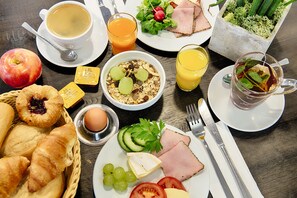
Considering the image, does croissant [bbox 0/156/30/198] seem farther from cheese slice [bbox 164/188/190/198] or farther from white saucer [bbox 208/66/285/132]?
white saucer [bbox 208/66/285/132]

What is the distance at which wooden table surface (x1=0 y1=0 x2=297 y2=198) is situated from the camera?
1.20m

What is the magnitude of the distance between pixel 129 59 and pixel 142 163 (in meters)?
0.40

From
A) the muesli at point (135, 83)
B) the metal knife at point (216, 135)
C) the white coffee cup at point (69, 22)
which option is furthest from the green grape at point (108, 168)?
the white coffee cup at point (69, 22)

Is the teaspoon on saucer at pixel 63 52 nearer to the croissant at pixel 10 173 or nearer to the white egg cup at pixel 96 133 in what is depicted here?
the white egg cup at pixel 96 133

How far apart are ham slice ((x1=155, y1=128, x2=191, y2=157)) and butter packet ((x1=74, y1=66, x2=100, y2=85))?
316 millimetres

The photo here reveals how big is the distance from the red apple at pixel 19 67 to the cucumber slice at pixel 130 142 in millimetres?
394

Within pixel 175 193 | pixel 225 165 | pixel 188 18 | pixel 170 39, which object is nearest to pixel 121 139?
pixel 175 193

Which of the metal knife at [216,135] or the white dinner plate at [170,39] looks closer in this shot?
the metal knife at [216,135]

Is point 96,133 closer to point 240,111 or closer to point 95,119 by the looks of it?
point 95,119

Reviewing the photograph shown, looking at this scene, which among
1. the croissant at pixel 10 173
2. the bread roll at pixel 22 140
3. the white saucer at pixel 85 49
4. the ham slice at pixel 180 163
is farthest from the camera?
the white saucer at pixel 85 49

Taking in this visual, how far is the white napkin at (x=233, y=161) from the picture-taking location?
116 centimetres

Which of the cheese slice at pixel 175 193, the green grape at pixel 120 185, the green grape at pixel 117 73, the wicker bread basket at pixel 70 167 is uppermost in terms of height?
the green grape at pixel 117 73

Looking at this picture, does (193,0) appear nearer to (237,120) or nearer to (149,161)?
(237,120)

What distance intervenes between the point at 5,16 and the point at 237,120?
971 mm
